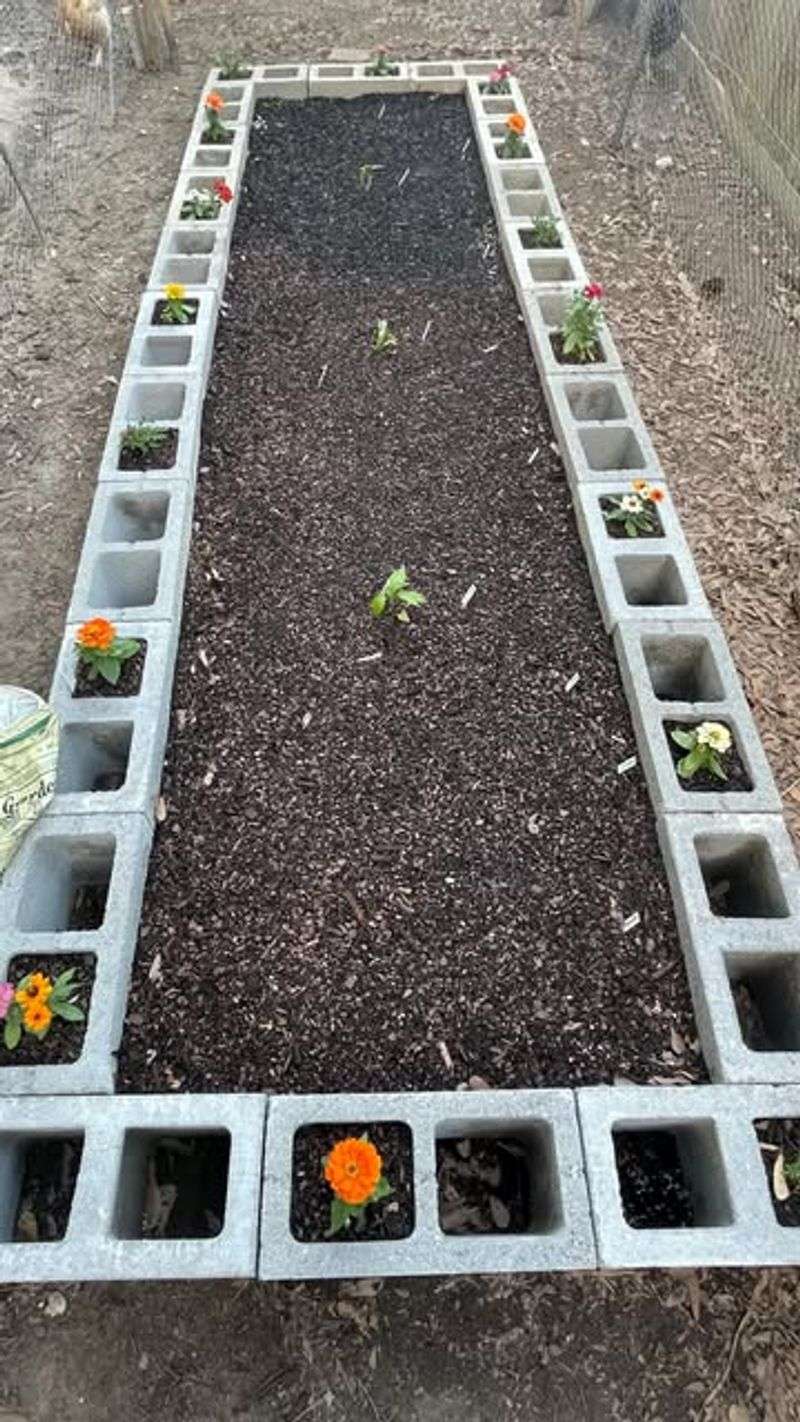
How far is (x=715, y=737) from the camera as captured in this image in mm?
2471

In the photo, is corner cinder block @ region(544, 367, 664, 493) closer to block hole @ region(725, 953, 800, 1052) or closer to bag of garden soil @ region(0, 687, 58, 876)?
block hole @ region(725, 953, 800, 1052)

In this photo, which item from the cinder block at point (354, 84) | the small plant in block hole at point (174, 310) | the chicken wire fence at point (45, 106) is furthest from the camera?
the cinder block at point (354, 84)

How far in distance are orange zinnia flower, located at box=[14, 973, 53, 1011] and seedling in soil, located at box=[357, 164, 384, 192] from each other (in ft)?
14.0

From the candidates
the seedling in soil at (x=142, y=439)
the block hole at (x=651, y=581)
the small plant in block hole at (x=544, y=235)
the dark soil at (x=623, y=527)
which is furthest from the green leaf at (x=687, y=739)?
the small plant in block hole at (x=544, y=235)

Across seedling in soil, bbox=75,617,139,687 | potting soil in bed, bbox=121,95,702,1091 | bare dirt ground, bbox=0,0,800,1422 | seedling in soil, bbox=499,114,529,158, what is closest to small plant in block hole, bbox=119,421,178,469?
potting soil in bed, bbox=121,95,702,1091

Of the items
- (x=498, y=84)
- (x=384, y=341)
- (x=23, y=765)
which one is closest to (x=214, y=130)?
(x=498, y=84)

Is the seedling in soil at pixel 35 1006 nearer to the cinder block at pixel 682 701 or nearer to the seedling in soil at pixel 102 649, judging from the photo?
the seedling in soil at pixel 102 649

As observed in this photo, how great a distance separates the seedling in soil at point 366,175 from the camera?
4.88m

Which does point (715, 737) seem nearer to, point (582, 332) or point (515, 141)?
point (582, 332)

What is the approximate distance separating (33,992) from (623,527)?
2.16 m

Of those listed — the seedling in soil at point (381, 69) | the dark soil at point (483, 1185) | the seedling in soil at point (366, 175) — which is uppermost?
the seedling in soil at point (381, 69)

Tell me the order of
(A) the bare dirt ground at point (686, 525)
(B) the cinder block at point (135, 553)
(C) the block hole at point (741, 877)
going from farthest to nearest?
(B) the cinder block at point (135, 553) → (C) the block hole at point (741, 877) → (A) the bare dirt ground at point (686, 525)

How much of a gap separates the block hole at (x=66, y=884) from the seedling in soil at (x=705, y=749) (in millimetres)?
1446

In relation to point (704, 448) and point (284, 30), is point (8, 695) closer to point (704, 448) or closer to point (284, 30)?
point (704, 448)
